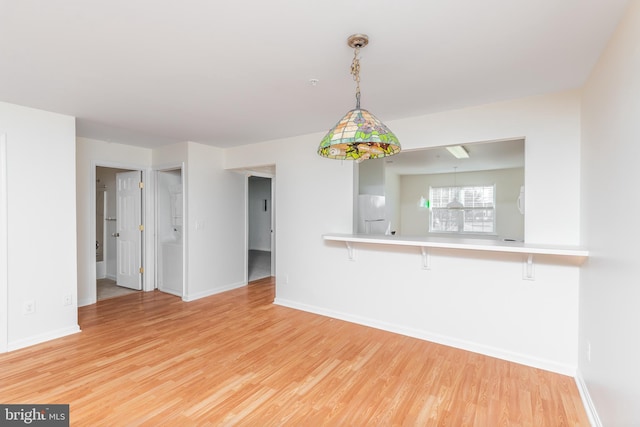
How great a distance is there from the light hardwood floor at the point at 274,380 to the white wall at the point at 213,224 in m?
1.19

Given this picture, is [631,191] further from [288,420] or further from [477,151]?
[477,151]

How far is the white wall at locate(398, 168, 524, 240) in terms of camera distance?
730 centimetres

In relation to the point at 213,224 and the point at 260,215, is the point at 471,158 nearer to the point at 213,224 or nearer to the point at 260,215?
the point at 213,224

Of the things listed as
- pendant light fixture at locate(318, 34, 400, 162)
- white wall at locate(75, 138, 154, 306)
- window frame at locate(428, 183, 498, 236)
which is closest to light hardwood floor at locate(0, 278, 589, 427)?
white wall at locate(75, 138, 154, 306)

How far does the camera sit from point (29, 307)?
9.70ft

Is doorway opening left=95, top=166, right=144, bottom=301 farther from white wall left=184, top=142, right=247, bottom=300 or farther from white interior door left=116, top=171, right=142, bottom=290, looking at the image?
white wall left=184, top=142, right=247, bottom=300

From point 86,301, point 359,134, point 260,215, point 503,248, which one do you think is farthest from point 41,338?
point 260,215

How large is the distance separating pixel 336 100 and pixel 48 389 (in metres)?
3.13

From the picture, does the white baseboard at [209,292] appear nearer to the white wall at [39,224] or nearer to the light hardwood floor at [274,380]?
the light hardwood floor at [274,380]

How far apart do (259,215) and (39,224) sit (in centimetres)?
678

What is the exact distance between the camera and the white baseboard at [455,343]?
Answer: 2.52m

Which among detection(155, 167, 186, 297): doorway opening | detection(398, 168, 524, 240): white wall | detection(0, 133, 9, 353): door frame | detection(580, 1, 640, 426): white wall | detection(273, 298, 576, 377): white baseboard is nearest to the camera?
detection(580, 1, 640, 426): white wall

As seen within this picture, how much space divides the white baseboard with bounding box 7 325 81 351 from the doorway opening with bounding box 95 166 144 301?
1489mm

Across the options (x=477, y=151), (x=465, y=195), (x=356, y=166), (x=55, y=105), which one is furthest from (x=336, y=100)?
(x=465, y=195)
